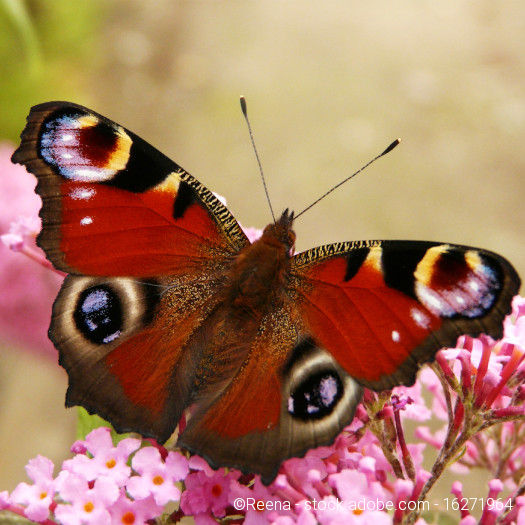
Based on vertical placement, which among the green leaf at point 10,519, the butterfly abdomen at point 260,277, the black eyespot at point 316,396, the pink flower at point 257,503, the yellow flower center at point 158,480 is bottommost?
the green leaf at point 10,519

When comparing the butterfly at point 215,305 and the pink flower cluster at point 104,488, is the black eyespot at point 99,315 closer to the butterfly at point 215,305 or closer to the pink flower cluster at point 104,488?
the butterfly at point 215,305

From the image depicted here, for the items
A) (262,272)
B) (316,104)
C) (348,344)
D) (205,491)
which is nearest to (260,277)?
(262,272)

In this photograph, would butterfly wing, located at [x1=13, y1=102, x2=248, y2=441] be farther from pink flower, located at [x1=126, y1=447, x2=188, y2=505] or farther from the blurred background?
the blurred background

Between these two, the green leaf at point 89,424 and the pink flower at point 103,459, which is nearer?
the pink flower at point 103,459

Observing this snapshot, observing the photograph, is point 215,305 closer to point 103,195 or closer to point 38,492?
point 103,195

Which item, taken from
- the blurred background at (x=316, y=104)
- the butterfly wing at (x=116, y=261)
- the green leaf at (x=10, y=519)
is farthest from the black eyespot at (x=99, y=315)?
the blurred background at (x=316, y=104)

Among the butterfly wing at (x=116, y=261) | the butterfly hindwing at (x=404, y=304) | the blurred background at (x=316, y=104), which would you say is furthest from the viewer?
the blurred background at (x=316, y=104)

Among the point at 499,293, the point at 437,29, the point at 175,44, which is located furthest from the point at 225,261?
the point at 437,29
